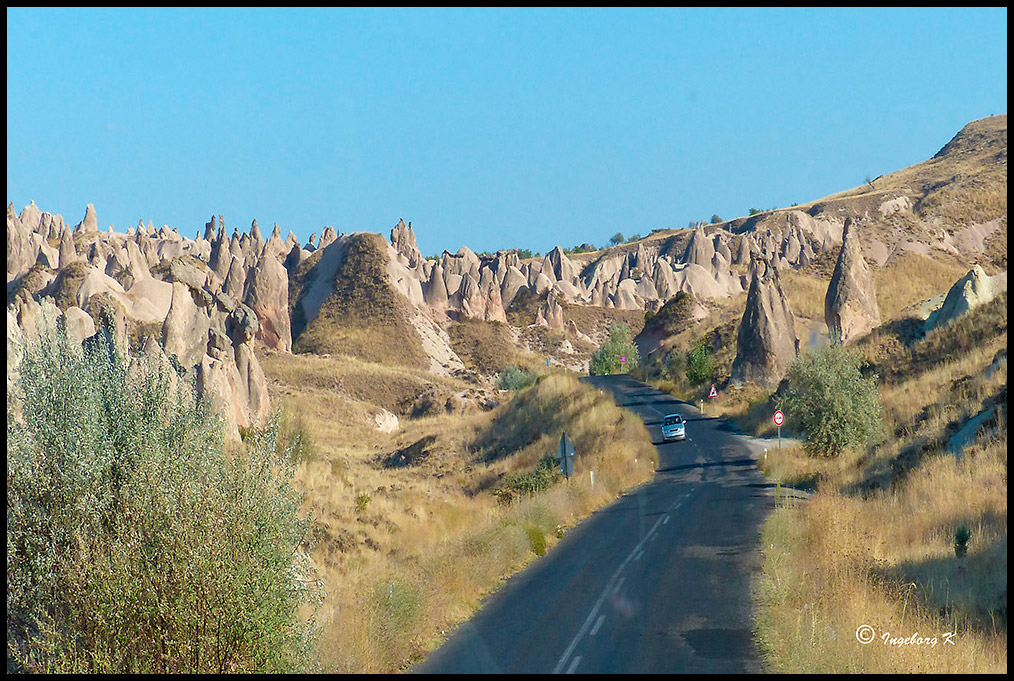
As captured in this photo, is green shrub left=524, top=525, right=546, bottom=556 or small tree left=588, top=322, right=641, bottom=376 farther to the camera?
small tree left=588, top=322, right=641, bottom=376

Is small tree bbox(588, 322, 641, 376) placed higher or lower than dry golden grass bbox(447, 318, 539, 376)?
lower

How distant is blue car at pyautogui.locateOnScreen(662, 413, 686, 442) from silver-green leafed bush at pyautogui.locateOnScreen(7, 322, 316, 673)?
37846mm

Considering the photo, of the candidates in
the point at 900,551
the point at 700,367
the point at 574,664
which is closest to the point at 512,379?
the point at 700,367

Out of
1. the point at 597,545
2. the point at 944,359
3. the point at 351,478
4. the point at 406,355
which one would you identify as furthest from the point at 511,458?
the point at 406,355

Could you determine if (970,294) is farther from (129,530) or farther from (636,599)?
(129,530)

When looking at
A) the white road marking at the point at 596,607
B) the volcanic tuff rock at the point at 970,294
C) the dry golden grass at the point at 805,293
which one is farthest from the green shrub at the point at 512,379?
the white road marking at the point at 596,607

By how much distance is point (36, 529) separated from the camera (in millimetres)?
8617

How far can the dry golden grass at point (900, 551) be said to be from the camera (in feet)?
40.4

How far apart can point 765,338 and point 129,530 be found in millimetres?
51843

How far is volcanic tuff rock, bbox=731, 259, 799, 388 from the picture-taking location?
56375 mm

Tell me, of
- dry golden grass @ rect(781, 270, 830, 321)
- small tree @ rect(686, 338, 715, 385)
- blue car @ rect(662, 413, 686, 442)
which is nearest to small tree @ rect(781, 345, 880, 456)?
blue car @ rect(662, 413, 686, 442)

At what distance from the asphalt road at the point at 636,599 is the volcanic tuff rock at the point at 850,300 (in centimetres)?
2969

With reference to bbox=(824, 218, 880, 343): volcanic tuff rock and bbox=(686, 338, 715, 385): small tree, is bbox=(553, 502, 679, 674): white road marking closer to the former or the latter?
bbox=(824, 218, 880, 343): volcanic tuff rock

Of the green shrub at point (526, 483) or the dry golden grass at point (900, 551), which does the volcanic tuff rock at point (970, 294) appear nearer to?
the dry golden grass at point (900, 551)
